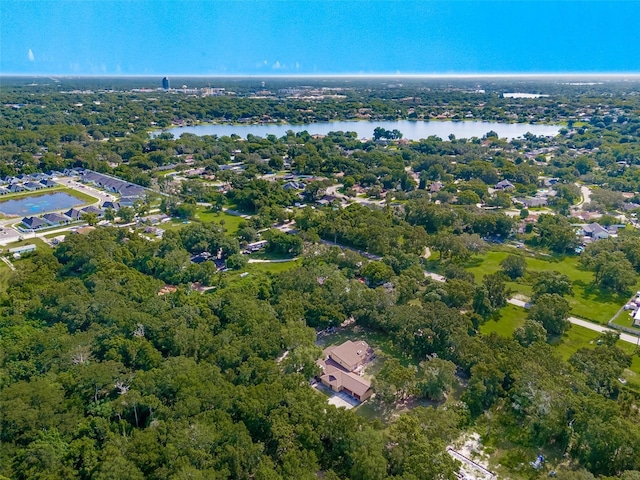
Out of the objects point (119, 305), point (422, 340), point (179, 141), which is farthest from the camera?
point (179, 141)

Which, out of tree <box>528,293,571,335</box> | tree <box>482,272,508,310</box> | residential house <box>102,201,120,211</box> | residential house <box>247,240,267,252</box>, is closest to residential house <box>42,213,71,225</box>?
residential house <box>102,201,120,211</box>

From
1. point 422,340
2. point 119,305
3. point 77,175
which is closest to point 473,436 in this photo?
point 422,340

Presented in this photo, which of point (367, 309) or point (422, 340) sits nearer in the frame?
point (422, 340)

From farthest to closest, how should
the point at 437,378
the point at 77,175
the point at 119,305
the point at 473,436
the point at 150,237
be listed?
the point at 77,175
the point at 150,237
the point at 119,305
the point at 437,378
the point at 473,436

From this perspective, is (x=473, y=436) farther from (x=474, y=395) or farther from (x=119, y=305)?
(x=119, y=305)

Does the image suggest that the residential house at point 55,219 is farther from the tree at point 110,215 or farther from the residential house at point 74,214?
the tree at point 110,215

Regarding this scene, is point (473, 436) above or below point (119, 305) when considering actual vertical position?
below
